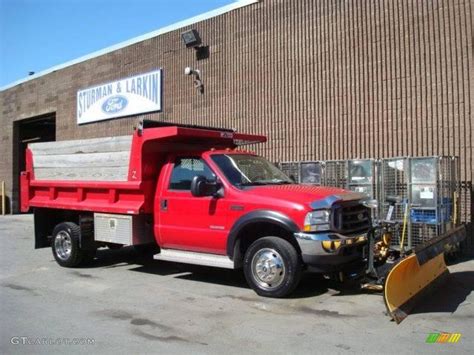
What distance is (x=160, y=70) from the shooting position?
681 inches

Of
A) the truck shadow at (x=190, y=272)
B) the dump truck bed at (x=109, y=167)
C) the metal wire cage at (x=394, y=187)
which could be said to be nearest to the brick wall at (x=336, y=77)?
the metal wire cage at (x=394, y=187)

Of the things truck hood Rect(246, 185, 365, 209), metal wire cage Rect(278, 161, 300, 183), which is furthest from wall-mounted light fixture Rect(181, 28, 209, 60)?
truck hood Rect(246, 185, 365, 209)

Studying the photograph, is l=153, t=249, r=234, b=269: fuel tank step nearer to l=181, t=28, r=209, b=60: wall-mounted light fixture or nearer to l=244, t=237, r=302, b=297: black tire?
l=244, t=237, r=302, b=297: black tire

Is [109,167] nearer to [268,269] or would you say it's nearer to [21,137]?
[268,269]

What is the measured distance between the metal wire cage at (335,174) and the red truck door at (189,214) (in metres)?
4.09

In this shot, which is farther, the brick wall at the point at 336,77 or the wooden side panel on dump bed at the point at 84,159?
the brick wall at the point at 336,77

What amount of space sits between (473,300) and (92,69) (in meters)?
17.2

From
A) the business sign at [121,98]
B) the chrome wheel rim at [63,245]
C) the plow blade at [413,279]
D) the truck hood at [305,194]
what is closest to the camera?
the plow blade at [413,279]

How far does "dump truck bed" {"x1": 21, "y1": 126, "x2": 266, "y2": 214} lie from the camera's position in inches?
332

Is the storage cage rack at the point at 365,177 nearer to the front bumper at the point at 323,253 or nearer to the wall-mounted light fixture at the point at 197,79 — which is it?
the front bumper at the point at 323,253

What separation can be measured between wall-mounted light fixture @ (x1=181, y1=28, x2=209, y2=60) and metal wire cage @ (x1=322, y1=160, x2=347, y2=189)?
21.3ft

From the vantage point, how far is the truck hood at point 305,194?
6723mm

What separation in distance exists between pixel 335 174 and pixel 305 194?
438 cm

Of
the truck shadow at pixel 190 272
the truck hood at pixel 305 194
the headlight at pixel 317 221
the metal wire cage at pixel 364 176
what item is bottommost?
the truck shadow at pixel 190 272
